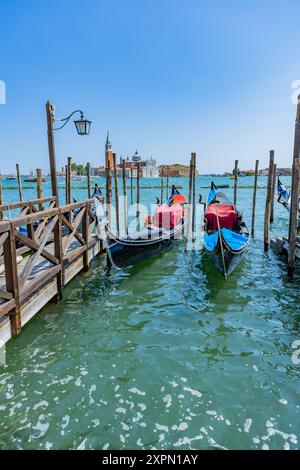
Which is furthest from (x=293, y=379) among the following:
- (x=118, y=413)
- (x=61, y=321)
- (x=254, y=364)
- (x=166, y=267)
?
(x=166, y=267)

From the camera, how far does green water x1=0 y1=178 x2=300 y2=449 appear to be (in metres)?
2.59

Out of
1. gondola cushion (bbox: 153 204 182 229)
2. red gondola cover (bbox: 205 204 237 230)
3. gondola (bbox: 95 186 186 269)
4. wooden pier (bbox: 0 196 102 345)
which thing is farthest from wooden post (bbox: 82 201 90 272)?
red gondola cover (bbox: 205 204 237 230)

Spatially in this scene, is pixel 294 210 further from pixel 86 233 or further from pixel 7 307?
pixel 7 307

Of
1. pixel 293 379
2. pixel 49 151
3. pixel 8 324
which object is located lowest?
pixel 293 379

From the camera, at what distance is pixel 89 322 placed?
450 cm

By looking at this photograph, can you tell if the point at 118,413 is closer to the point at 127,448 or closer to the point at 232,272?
the point at 127,448

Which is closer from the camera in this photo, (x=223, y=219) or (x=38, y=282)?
(x=38, y=282)

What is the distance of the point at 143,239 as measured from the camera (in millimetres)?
7398

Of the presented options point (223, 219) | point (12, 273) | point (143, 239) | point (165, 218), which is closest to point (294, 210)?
point (223, 219)

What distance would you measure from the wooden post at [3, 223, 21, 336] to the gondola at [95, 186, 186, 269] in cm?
305

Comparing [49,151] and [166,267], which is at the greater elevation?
[49,151]

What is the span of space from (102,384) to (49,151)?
4584 mm

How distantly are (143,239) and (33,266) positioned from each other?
354 centimetres

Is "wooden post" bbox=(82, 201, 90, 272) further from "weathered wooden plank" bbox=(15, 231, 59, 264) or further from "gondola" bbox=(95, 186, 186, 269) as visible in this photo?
"weathered wooden plank" bbox=(15, 231, 59, 264)
